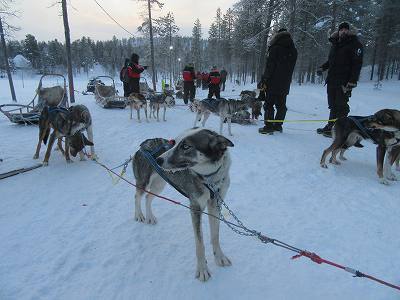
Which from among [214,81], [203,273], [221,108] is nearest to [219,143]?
[203,273]

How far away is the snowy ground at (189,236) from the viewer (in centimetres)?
243

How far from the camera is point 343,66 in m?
6.55

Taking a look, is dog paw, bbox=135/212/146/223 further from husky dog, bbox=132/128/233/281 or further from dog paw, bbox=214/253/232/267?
dog paw, bbox=214/253/232/267

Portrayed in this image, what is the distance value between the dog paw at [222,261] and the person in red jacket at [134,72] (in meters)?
10.6

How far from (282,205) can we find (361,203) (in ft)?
3.35

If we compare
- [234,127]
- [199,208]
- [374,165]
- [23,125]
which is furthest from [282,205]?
[23,125]

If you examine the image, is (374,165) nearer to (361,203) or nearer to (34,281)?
(361,203)

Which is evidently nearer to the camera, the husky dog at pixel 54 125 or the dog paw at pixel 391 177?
the dog paw at pixel 391 177

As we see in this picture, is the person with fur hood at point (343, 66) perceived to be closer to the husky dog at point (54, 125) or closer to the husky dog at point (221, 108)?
the husky dog at point (221, 108)

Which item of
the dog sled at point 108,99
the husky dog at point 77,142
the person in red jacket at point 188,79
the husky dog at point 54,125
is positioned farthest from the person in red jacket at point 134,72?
the husky dog at point 77,142

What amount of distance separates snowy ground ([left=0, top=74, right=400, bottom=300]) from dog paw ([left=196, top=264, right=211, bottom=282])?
6cm

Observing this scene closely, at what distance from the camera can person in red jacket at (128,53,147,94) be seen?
1212 centimetres

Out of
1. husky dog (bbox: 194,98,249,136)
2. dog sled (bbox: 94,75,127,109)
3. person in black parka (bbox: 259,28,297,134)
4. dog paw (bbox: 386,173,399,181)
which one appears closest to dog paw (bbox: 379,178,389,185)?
dog paw (bbox: 386,173,399,181)

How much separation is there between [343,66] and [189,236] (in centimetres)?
545
